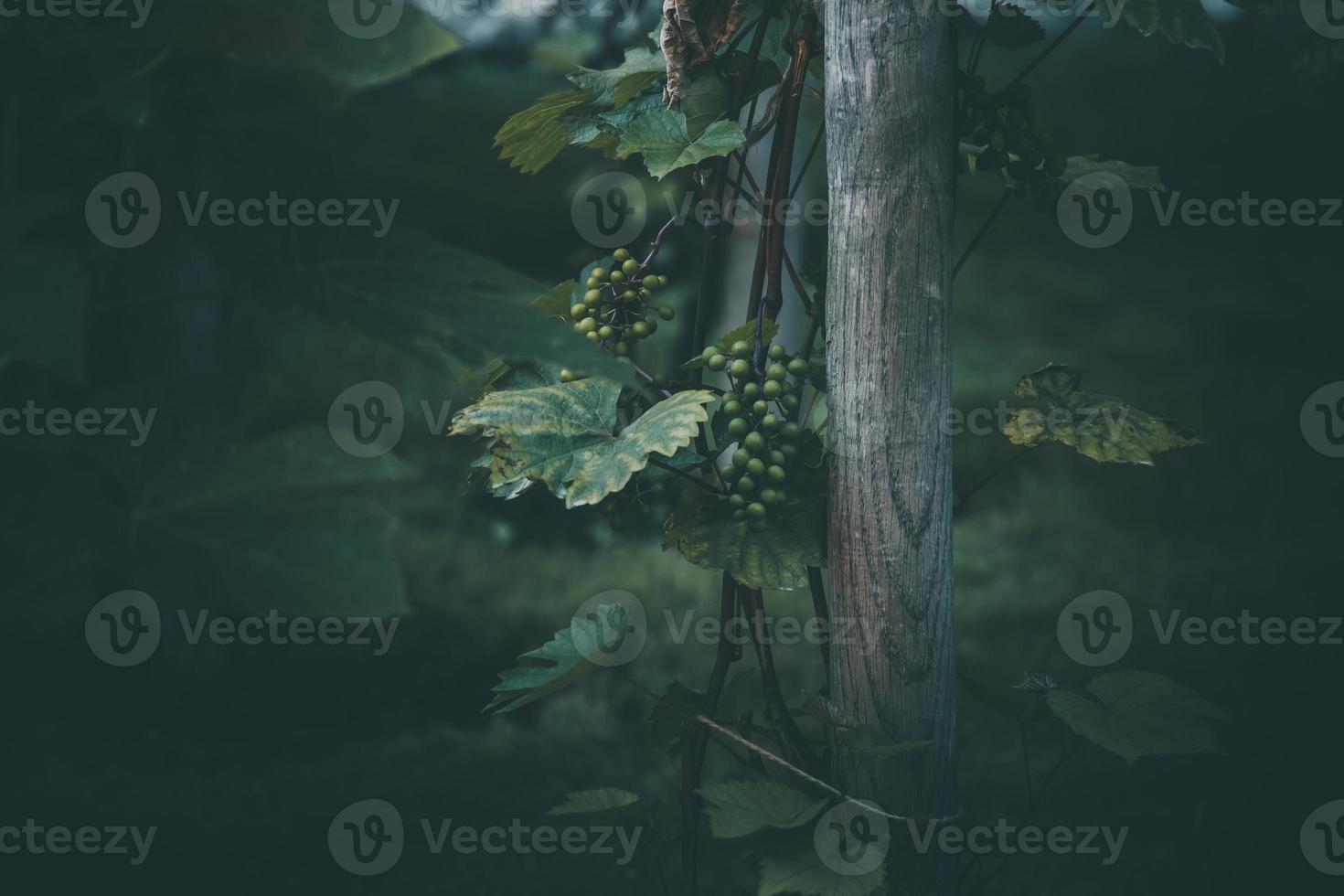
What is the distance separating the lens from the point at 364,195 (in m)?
0.56

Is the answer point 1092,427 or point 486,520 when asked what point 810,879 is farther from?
point 486,520

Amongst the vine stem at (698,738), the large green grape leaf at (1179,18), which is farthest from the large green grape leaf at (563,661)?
the large green grape leaf at (1179,18)

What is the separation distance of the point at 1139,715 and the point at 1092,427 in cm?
39

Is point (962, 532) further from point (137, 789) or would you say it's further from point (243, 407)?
point (243, 407)

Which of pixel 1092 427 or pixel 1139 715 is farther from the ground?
pixel 1092 427

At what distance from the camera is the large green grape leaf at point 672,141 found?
150 centimetres
